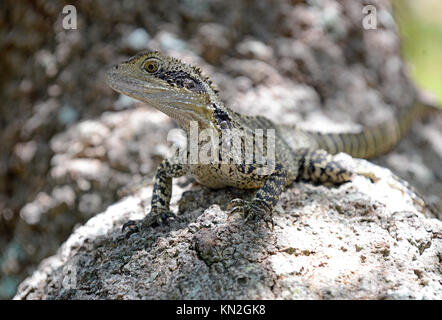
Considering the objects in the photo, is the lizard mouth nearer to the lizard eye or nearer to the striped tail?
the lizard eye

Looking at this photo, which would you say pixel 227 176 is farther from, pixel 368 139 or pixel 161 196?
pixel 368 139

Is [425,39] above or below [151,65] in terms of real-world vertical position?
above

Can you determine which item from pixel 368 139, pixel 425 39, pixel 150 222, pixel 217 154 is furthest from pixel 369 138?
pixel 425 39

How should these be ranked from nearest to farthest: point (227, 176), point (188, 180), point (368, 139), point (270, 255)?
point (270, 255) → point (227, 176) → point (188, 180) → point (368, 139)

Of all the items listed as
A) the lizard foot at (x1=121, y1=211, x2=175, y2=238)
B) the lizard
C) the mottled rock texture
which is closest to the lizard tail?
the mottled rock texture

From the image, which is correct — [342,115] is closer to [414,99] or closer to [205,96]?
[414,99]

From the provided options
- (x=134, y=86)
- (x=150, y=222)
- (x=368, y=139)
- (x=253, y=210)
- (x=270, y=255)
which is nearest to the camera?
(x=270, y=255)

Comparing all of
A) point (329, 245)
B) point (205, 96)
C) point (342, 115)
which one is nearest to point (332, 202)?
point (329, 245)
